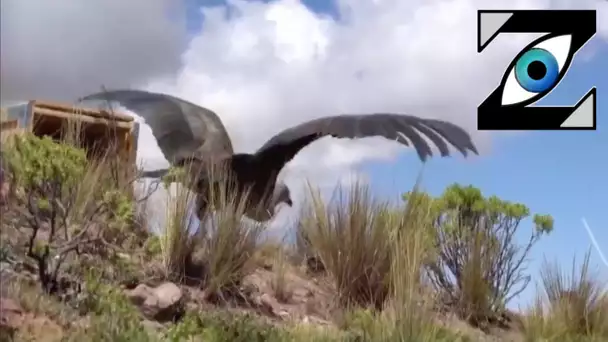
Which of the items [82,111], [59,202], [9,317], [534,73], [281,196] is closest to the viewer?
[9,317]

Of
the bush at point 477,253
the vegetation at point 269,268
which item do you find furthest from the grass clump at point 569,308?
the bush at point 477,253

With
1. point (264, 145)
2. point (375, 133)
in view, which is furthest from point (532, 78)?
point (264, 145)

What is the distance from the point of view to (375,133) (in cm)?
340

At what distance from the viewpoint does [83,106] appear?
324cm

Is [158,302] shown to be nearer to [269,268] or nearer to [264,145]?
[269,268]

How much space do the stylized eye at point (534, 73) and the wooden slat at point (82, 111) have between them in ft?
4.86

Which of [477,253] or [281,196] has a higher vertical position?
[281,196]

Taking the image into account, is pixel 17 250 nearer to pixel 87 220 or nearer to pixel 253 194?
pixel 87 220

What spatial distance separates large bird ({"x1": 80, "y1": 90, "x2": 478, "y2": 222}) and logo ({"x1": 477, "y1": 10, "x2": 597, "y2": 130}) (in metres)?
0.18

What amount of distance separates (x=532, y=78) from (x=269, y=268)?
128 cm

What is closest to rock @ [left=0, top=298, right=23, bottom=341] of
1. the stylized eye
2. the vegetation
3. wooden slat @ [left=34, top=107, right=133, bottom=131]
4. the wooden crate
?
the vegetation

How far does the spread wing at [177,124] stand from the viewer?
10.8 feet

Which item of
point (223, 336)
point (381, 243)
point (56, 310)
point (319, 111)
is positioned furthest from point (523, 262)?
point (56, 310)

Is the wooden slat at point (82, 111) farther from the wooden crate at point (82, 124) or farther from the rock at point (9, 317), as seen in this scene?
the rock at point (9, 317)
